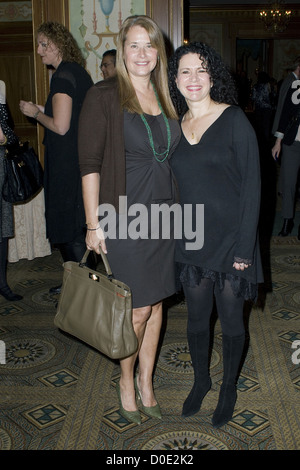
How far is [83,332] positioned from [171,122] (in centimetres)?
92

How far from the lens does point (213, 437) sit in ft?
6.94

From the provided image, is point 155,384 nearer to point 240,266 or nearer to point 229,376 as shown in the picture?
point 229,376

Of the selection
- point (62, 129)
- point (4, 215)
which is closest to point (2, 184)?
point (4, 215)

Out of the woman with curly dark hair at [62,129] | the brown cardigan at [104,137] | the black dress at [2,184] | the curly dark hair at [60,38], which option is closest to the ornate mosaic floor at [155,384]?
the black dress at [2,184]

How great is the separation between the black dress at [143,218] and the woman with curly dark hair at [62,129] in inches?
44.9

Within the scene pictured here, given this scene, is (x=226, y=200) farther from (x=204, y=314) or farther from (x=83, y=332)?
(x=83, y=332)

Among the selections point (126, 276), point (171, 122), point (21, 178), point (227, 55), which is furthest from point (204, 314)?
point (227, 55)

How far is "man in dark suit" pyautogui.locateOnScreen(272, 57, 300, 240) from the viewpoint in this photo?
4.77 meters

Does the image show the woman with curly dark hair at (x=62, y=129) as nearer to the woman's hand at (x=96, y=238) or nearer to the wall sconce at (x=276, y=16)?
the woman's hand at (x=96, y=238)

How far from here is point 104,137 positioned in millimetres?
1934

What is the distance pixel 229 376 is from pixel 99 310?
26.0 inches

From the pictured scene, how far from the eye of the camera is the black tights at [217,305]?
6.84 feet

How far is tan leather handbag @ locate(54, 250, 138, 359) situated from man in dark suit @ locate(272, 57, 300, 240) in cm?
334

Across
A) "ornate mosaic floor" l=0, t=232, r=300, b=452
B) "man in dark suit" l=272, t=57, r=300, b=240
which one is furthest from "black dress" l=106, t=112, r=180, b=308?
"man in dark suit" l=272, t=57, r=300, b=240
